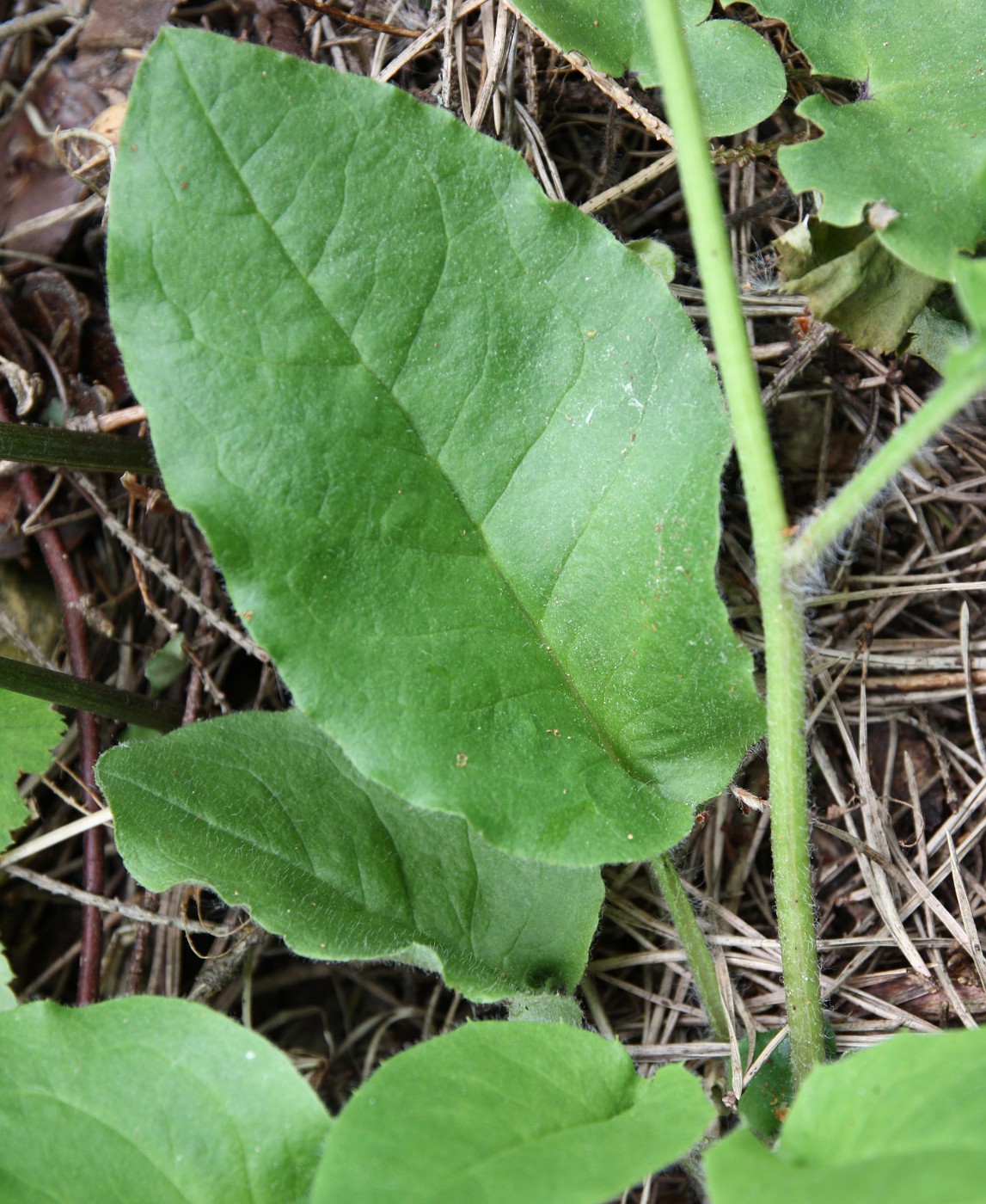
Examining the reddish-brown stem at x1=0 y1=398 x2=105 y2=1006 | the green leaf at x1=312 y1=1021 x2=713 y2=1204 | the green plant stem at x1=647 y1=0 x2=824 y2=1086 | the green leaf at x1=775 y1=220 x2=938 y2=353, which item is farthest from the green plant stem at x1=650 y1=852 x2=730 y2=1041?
the reddish-brown stem at x1=0 y1=398 x2=105 y2=1006

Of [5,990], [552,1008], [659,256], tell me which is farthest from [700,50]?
[5,990]

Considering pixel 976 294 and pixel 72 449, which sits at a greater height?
pixel 976 294

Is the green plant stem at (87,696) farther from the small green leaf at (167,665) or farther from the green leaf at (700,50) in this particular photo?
the green leaf at (700,50)

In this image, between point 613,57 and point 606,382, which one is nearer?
point 606,382

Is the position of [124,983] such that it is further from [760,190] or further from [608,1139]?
[760,190]

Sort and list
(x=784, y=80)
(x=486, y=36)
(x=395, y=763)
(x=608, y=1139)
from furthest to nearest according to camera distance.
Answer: (x=486, y=36) < (x=784, y=80) < (x=395, y=763) < (x=608, y=1139)

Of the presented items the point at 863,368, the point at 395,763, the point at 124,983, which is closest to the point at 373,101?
the point at 395,763

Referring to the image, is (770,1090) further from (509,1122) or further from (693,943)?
(509,1122)
